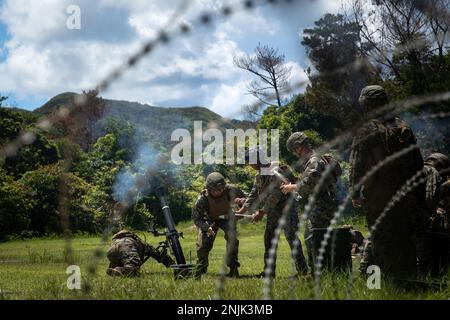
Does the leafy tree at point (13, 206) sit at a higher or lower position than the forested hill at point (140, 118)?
lower

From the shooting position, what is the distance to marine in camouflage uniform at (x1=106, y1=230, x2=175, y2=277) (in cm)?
796

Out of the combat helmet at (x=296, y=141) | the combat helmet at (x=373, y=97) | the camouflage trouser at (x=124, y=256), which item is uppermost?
the combat helmet at (x=373, y=97)

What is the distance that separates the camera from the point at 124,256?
8156mm

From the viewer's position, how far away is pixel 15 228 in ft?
65.8

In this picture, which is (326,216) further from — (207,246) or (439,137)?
(439,137)

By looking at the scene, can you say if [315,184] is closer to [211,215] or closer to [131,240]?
[211,215]

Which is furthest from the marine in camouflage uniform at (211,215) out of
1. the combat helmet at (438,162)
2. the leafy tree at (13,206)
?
the leafy tree at (13,206)

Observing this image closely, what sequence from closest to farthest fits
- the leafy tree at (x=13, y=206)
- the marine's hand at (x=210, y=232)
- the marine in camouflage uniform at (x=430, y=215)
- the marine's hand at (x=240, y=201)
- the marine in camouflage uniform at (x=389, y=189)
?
the marine in camouflage uniform at (x=389, y=189)
the marine in camouflage uniform at (x=430, y=215)
the marine's hand at (x=210, y=232)
the marine's hand at (x=240, y=201)
the leafy tree at (x=13, y=206)

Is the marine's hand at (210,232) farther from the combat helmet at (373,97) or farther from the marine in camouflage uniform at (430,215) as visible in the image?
the combat helmet at (373,97)

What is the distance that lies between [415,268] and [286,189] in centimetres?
200

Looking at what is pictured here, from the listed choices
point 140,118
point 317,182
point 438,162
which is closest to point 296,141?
point 317,182

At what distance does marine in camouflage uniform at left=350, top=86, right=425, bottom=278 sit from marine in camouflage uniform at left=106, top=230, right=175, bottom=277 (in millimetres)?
3771

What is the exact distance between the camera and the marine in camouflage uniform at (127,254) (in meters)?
7.96

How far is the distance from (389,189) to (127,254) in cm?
434
